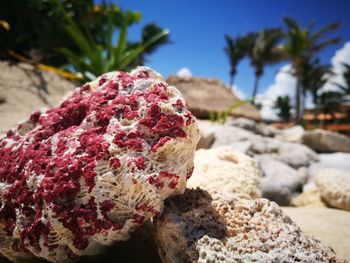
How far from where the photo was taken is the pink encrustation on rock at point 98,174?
1617 millimetres

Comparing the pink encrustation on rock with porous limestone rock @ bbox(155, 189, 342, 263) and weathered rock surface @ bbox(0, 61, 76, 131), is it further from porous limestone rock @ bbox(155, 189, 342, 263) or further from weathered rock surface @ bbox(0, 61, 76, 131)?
weathered rock surface @ bbox(0, 61, 76, 131)

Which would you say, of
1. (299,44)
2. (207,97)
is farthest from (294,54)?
(207,97)

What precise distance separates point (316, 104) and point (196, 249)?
1405 inches

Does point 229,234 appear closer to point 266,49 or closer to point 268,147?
point 268,147

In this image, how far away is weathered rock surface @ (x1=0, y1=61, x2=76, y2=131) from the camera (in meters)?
4.73

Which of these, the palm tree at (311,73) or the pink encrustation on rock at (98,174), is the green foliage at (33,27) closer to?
the pink encrustation on rock at (98,174)

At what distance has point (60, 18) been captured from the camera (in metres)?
9.59

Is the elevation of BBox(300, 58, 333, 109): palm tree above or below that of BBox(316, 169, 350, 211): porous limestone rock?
above

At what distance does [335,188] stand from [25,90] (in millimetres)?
5150

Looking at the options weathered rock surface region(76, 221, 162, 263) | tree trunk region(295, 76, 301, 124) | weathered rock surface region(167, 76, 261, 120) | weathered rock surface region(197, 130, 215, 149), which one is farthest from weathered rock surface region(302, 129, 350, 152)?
tree trunk region(295, 76, 301, 124)

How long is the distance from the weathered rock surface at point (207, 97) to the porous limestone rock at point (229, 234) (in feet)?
23.9

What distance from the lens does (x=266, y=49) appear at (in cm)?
3028

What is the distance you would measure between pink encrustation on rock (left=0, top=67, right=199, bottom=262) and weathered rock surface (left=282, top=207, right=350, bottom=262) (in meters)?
1.34

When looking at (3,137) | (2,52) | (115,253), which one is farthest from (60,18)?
(115,253)
